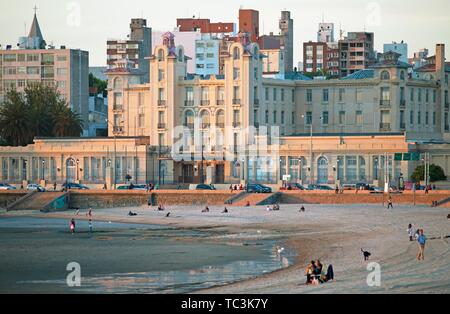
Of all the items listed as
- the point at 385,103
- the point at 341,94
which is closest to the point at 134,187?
the point at 341,94

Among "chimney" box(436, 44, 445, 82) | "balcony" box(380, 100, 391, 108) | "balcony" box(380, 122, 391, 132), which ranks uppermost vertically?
"chimney" box(436, 44, 445, 82)

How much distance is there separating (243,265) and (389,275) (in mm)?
11348

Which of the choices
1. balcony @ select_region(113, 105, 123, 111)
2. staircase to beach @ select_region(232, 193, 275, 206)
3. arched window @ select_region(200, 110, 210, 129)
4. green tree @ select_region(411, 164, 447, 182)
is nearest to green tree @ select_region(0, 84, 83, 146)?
balcony @ select_region(113, 105, 123, 111)

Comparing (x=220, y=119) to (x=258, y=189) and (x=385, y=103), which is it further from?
(x=258, y=189)

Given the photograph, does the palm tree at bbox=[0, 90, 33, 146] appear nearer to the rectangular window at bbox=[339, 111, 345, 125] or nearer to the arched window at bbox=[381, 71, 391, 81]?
the rectangular window at bbox=[339, 111, 345, 125]

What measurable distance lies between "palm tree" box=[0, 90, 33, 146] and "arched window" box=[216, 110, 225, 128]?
27291 millimetres

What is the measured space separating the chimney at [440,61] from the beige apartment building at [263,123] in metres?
0.16

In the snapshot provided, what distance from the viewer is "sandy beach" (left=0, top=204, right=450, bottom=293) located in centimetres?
6275

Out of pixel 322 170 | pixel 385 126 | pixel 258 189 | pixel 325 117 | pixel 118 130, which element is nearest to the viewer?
pixel 258 189

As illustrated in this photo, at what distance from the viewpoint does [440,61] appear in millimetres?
157375

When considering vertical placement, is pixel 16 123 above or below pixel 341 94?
below

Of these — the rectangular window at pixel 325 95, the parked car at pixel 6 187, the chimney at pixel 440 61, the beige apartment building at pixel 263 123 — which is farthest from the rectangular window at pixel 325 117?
the parked car at pixel 6 187

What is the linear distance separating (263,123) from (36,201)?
1204 inches

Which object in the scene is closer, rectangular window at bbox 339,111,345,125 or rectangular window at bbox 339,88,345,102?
rectangular window at bbox 339,111,345,125
